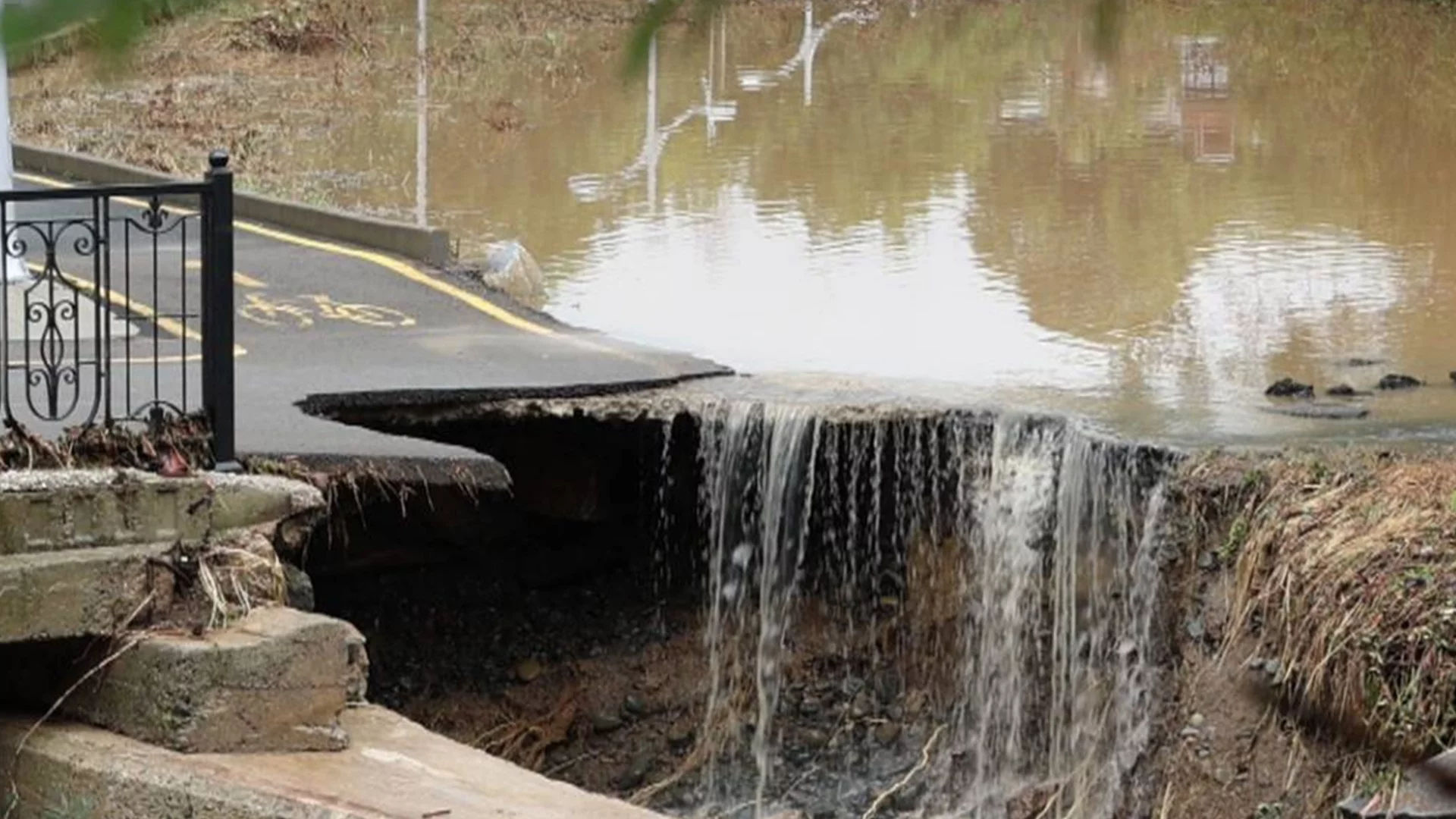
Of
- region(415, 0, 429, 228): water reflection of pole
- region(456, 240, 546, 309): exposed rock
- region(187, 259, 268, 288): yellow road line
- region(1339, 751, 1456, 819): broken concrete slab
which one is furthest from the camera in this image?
region(415, 0, 429, 228): water reflection of pole

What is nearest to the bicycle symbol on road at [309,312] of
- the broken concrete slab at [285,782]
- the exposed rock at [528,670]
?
the exposed rock at [528,670]

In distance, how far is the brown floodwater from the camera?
13.4 meters

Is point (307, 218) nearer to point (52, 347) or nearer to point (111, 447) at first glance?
point (52, 347)

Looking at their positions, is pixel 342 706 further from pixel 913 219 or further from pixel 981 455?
pixel 913 219

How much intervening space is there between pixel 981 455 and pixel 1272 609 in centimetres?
184

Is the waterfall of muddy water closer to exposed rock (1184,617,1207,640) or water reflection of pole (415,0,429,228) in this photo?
exposed rock (1184,617,1207,640)

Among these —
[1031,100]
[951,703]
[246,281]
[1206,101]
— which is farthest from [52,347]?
[1206,101]

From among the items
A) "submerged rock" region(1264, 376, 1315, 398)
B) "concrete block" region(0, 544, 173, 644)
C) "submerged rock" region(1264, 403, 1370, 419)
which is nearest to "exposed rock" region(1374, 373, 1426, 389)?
"submerged rock" region(1264, 376, 1315, 398)

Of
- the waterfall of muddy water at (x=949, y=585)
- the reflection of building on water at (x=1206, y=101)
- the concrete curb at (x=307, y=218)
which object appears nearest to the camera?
the waterfall of muddy water at (x=949, y=585)

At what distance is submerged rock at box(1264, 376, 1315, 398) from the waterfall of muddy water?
182cm

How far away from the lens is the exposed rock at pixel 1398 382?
1250 centimetres

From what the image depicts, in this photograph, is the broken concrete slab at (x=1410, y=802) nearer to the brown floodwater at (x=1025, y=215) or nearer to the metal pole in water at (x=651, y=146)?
the brown floodwater at (x=1025, y=215)

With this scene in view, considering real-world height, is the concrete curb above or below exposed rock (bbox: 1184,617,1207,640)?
above

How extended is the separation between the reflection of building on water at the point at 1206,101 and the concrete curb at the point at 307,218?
8191 millimetres
